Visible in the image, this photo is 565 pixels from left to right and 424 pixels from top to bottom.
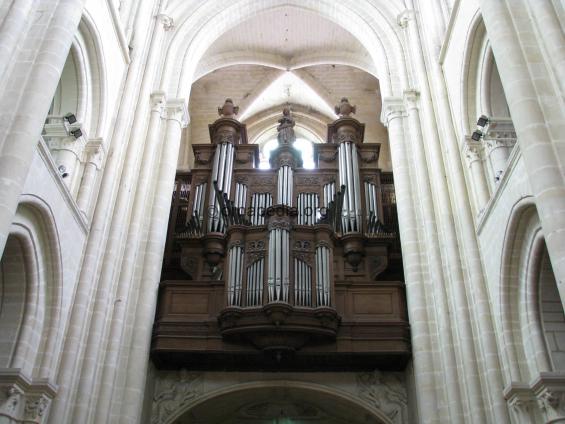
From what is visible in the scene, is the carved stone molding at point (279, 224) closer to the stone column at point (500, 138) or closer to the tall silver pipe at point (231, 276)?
the tall silver pipe at point (231, 276)

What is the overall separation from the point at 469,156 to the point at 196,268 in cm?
606

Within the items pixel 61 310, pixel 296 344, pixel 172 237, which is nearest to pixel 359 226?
pixel 296 344

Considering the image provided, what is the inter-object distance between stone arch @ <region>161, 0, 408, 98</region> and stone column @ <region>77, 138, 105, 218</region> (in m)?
3.51

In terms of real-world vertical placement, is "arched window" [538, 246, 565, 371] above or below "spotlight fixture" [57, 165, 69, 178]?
below

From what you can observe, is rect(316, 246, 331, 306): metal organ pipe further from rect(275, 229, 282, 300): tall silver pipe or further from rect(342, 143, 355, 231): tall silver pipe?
rect(342, 143, 355, 231): tall silver pipe

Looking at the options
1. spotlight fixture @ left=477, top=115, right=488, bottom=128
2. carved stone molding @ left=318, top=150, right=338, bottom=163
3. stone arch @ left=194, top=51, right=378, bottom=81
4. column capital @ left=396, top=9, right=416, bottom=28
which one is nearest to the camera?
spotlight fixture @ left=477, top=115, right=488, bottom=128

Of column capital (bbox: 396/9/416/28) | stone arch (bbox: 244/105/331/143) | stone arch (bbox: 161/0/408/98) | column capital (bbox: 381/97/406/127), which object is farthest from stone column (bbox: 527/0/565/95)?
stone arch (bbox: 244/105/331/143)

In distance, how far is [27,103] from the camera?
25.6 ft

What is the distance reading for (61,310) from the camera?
9.93 m

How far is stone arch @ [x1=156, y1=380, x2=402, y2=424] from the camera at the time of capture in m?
12.1

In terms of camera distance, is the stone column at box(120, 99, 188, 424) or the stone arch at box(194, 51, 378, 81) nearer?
the stone column at box(120, 99, 188, 424)

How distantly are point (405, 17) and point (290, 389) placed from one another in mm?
9177

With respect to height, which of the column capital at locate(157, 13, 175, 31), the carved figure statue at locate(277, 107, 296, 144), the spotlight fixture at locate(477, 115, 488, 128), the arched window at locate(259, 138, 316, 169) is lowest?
the spotlight fixture at locate(477, 115, 488, 128)

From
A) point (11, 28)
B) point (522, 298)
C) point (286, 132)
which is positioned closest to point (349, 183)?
point (286, 132)
